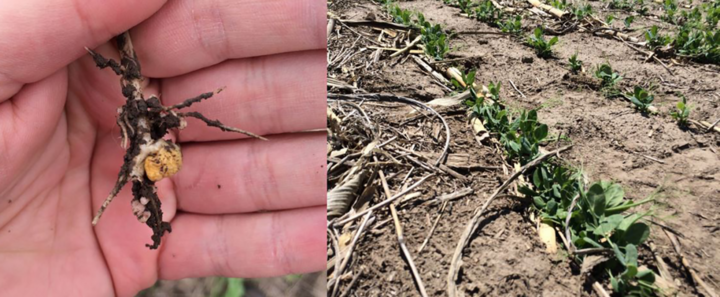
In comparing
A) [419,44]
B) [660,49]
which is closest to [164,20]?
[419,44]

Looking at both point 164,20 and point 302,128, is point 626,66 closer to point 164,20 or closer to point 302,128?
point 302,128

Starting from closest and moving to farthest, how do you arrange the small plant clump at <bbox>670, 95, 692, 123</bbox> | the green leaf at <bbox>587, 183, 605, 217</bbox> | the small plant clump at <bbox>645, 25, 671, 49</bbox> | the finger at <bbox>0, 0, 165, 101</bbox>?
the finger at <bbox>0, 0, 165, 101</bbox>, the green leaf at <bbox>587, 183, 605, 217</bbox>, the small plant clump at <bbox>670, 95, 692, 123</bbox>, the small plant clump at <bbox>645, 25, 671, 49</bbox>

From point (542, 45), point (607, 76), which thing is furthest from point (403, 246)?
point (542, 45)

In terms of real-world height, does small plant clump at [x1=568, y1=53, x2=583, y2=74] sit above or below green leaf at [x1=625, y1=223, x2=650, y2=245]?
Answer: above

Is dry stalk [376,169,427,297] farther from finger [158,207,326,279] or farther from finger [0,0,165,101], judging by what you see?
finger [0,0,165,101]

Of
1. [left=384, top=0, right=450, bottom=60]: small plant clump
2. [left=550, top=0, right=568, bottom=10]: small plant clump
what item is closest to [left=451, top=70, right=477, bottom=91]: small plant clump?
[left=384, top=0, right=450, bottom=60]: small plant clump

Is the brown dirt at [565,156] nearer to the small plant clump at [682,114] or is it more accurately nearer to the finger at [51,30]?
the small plant clump at [682,114]

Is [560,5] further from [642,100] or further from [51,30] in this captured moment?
[51,30]
